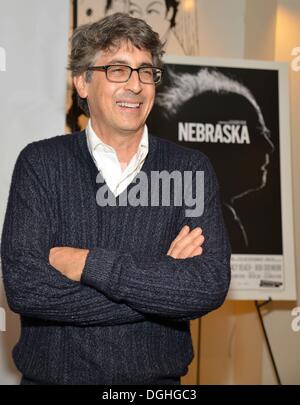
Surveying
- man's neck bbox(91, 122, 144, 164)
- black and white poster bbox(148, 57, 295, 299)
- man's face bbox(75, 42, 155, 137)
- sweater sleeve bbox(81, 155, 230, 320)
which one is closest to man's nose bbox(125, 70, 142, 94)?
man's face bbox(75, 42, 155, 137)

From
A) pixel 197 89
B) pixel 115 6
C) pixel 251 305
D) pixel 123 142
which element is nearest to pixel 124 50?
pixel 123 142

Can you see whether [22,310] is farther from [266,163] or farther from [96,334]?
[266,163]

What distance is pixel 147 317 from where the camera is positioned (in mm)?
1782

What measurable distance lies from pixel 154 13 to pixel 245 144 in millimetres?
1070

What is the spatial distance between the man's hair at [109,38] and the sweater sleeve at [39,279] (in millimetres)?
445

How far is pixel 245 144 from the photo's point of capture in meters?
3.23

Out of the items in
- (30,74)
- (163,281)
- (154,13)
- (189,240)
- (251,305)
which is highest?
(154,13)

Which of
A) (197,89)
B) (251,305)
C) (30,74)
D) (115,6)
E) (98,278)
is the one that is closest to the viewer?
(98,278)

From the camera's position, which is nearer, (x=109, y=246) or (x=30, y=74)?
(x=109, y=246)

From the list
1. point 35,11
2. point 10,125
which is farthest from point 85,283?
point 35,11

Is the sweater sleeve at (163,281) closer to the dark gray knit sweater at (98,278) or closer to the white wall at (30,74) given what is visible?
the dark gray knit sweater at (98,278)

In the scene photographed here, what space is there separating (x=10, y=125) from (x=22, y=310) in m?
1.21

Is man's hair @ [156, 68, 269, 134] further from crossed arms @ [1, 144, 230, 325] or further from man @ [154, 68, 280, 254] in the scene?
crossed arms @ [1, 144, 230, 325]

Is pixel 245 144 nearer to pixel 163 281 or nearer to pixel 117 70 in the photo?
pixel 117 70
